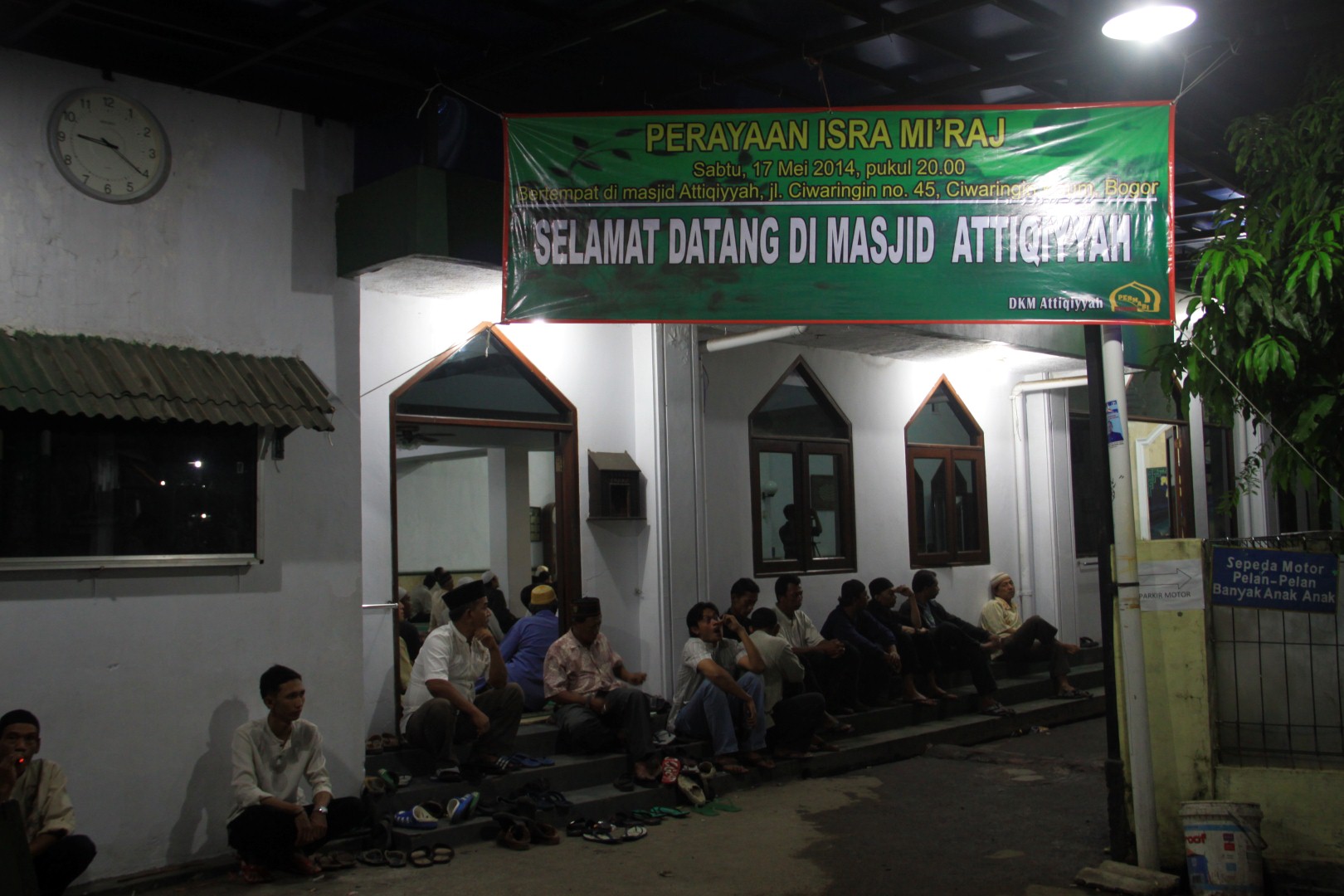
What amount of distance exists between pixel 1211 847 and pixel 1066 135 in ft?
11.9

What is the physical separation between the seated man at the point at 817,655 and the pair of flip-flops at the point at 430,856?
3790mm

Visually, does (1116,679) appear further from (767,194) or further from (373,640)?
(373,640)

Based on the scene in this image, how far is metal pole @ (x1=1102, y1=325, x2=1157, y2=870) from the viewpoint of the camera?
607 cm

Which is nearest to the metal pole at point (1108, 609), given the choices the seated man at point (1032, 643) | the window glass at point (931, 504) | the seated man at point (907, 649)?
the seated man at point (907, 649)

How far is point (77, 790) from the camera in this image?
608 cm

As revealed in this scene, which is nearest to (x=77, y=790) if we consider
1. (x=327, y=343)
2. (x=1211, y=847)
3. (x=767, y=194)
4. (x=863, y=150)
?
(x=327, y=343)

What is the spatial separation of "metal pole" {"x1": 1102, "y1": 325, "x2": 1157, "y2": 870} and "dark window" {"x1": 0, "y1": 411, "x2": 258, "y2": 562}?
4.85m

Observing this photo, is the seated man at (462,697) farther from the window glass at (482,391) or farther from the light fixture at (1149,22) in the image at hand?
the light fixture at (1149,22)

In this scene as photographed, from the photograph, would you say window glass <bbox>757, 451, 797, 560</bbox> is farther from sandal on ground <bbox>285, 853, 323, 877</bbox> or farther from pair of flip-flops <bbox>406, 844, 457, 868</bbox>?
sandal on ground <bbox>285, 853, 323, 877</bbox>

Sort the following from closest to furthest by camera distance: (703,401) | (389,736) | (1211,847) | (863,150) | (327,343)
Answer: (1211,847), (863,150), (327,343), (389,736), (703,401)

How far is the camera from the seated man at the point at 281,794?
621 centimetres

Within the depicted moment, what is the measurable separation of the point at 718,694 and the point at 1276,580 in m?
3.87

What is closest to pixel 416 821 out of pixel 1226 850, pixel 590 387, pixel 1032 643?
pixel 590 387

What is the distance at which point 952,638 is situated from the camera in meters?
11.3
